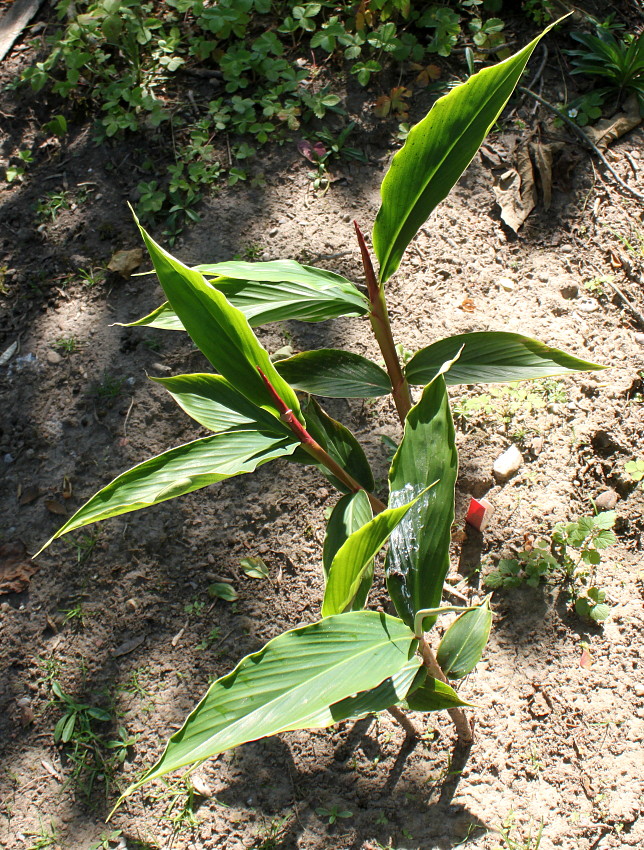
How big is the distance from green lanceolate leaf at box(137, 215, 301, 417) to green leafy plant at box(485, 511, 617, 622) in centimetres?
101

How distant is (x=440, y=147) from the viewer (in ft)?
4.07

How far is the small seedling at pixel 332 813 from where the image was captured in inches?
66.6

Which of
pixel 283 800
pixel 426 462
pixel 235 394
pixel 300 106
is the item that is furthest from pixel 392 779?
pixel 300 106

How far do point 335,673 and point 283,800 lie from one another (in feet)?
2.90

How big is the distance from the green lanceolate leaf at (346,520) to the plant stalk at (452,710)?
10.2 inches

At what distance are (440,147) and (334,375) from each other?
1.79ft

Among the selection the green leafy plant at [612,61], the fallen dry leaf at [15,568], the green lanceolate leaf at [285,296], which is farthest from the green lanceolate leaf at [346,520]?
the green leafy plant at [612,61]

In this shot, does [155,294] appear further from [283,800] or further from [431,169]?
[283,800]

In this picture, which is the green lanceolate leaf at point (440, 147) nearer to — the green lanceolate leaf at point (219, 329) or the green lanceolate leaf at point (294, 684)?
the green lanceolate leaf at point (219, 329)

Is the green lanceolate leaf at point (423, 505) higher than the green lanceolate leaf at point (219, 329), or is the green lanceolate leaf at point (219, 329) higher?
the green lanceolate leaf at point (219, 329)

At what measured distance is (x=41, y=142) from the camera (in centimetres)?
302

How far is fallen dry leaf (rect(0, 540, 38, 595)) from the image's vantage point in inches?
82.9

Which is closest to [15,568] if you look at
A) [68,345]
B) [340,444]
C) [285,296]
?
[68,345]

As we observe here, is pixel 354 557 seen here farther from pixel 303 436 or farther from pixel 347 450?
pixel 347 450
